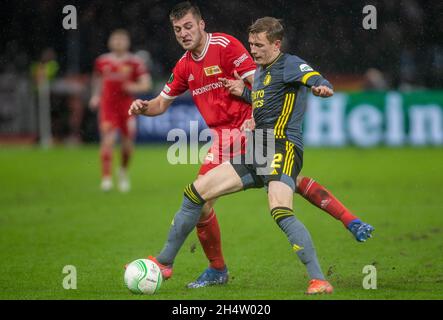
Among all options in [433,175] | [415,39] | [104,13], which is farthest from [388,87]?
[104,13]

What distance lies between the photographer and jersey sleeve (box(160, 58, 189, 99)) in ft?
22.8

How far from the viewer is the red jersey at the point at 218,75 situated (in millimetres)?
6793

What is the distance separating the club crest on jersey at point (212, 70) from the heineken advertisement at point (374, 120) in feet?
38.6

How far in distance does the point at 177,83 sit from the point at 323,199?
156 cm

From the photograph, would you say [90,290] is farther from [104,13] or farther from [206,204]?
[104,13]

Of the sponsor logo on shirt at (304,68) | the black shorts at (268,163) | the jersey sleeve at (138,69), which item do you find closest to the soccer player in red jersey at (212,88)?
the black shorts at (268,163)

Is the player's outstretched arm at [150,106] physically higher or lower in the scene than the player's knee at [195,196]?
higher

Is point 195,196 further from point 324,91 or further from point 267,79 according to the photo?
point 324,91

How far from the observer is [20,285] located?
6.62 metres

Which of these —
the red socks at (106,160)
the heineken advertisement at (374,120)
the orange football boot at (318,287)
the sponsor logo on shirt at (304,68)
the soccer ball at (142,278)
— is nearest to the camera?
the orange football boot at (318,287)

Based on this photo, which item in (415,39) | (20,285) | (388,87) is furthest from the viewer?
(388,87)

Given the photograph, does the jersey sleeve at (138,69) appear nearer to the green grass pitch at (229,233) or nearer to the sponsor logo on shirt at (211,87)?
the green grass pitch at (229,233)

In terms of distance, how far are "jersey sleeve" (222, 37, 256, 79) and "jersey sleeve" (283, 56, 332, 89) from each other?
514 mm

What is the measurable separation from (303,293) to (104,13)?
646 centimetres
